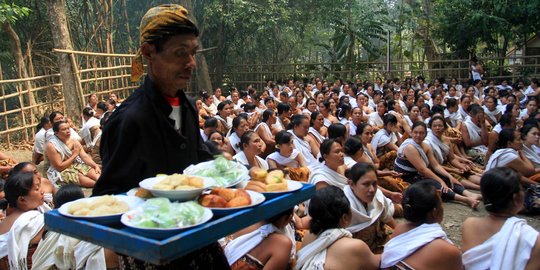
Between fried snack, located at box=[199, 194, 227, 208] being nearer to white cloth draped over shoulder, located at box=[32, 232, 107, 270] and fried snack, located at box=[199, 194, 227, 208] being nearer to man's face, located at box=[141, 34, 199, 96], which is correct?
man's face, located at box=[141, 34, 199, 96]

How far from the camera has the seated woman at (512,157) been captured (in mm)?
5512

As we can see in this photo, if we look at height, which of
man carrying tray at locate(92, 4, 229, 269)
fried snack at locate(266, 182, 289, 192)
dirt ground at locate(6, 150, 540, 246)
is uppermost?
man carrying tray at locate(92, 4, 229, 269)

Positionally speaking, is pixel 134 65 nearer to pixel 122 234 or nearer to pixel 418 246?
pixel 122 234

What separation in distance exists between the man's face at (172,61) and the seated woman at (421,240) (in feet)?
5.63

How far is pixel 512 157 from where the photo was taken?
18.0 feet

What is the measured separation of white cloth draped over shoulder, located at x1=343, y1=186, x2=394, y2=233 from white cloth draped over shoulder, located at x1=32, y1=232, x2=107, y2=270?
1.94 metres

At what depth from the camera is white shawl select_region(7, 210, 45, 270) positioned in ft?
10.5

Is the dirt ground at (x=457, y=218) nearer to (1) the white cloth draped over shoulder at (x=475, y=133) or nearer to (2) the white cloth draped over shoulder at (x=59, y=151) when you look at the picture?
(1) the white cloth draped over shoulder at (x=475, y=133)

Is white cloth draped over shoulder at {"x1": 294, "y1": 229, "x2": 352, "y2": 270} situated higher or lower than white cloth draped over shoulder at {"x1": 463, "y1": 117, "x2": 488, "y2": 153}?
higher

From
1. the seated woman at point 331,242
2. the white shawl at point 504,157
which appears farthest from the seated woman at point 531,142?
the seated woman at point 331,242

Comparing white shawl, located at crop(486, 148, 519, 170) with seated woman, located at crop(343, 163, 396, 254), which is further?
white shawl, located at crop(486, 148, 519, 170)

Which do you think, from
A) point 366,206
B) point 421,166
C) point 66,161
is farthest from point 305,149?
point 66,161

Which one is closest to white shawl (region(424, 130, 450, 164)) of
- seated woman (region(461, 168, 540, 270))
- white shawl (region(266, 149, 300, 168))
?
white shawl (region(266, 149, 300, 168))

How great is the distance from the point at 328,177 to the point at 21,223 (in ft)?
8.72
